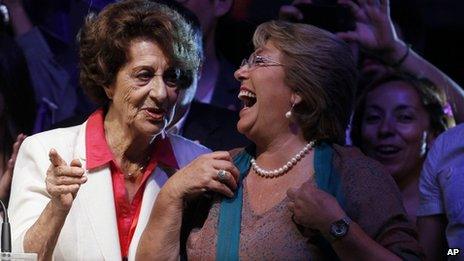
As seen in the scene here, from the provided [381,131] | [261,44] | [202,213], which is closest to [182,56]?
[261,44]

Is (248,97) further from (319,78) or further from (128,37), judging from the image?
(128,37)

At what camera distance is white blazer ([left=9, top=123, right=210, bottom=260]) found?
288 centimetres

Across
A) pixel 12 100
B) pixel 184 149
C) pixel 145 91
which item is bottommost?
pixel 12 100

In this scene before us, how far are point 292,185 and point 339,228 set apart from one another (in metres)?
0.23

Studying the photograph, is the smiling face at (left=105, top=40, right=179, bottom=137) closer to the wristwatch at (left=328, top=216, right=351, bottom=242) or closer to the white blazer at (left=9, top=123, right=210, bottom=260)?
the white blazer at (left=9, top=123, right=210, bottom=260)

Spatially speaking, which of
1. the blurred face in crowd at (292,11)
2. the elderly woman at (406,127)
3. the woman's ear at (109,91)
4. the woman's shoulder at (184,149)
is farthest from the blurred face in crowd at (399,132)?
the woman's ear at (109,91)

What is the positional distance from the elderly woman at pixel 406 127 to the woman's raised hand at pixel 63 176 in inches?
49.2

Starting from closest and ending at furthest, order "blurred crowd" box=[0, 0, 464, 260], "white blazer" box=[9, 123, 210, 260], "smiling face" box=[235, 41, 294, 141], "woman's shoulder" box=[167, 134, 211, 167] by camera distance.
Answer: "smiling face" box=[235, 41, 294, 141] → "white blazer" box=[9, 123, 210, 260] → "woman's shoulder" box=[167, 134, 211, 167] → "blurred crowd" box=[0, 0, 464, 260]

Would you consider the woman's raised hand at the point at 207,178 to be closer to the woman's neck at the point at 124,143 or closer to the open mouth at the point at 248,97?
the open mouth at the point at 248,97

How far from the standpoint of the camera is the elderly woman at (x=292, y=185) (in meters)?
2.54

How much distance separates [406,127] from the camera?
3.43 metres

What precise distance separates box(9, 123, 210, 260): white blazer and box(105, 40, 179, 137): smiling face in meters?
0.17

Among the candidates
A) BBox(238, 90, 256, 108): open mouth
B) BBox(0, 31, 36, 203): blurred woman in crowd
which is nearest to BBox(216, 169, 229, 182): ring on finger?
BBox(238, 90, 256, 108): open mouth

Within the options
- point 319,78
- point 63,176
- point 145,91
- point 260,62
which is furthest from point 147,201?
point 319,78
